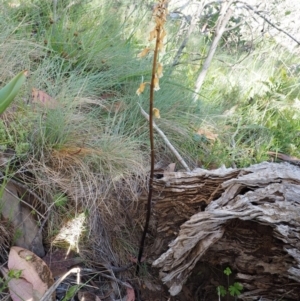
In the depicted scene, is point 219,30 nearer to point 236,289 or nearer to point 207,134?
point 207,134

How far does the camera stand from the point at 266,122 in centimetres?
297

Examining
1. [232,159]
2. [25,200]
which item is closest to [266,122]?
[232,159]

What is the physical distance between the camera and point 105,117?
2.20 meters

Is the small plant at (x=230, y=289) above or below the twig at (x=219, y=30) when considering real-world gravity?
below

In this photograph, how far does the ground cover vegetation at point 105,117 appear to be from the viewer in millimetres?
1694

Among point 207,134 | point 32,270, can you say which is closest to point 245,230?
point 32,270

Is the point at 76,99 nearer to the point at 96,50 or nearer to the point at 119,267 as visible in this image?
the point at 96,50

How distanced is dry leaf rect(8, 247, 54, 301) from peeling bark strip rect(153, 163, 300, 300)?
0.41 m

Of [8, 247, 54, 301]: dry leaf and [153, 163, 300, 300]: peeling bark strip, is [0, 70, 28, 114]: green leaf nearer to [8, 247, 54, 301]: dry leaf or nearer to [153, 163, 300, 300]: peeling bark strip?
[8, 247, 54, 301]: dry leaf

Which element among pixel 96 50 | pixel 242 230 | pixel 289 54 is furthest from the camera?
pixel 289 54

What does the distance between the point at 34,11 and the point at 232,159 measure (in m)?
1.60

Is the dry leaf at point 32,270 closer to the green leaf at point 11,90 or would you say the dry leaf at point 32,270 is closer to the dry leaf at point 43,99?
the green leaf at point 11,90

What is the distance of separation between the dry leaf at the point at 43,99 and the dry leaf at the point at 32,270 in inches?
28.9

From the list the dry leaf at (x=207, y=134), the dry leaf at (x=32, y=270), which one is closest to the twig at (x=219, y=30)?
the dry leaf at (x=207, y=134)
